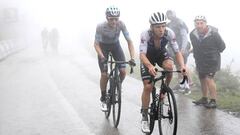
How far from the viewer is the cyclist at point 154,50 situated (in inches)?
290

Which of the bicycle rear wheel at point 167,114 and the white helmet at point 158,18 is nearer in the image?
the bicycle rear wheel at point 167,114

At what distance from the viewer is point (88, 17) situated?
114 meters

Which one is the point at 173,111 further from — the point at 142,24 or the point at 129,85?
the point at 142,24

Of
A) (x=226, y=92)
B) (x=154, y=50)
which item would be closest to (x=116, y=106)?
(x=154, y=50)

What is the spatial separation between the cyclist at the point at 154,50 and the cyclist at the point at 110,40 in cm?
111

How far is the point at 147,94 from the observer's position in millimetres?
7801

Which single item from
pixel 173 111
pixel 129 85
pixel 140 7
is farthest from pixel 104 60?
pixel 140 7

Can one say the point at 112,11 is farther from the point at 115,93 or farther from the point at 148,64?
the point at 148,64

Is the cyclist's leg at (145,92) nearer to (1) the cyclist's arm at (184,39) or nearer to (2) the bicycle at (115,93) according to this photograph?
(2) the bicycle at (115,93)

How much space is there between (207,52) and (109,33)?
245 cm

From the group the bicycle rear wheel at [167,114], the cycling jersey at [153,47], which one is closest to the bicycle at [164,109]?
the bicycle rear wheel at [167,114]

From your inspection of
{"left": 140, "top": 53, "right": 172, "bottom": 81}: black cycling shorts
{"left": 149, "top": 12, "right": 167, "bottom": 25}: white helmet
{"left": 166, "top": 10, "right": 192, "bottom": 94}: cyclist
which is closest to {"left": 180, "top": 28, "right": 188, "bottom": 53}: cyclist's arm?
{"left": 166, "top": 10, "right": 192, "bottom": 94}: cyclist

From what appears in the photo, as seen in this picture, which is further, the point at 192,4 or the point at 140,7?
the point at 140,7

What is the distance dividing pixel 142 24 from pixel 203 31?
77817 mm
